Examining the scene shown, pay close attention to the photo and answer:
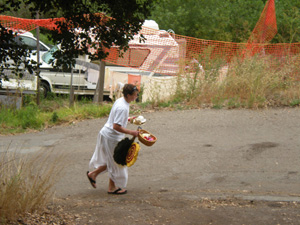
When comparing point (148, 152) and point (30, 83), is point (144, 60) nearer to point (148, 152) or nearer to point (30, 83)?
point (30, 83)

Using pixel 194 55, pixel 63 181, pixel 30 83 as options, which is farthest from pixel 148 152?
pixel 30 83

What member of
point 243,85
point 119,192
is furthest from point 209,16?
point 119,192

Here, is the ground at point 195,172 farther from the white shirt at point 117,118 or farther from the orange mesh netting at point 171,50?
the orange mesh netting at point 171,50

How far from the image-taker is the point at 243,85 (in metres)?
10.6

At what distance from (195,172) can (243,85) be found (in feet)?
12.7

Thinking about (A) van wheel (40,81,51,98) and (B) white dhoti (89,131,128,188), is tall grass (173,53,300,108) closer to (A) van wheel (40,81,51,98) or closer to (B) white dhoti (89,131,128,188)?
(B) white dhoti (89,131,128,188)

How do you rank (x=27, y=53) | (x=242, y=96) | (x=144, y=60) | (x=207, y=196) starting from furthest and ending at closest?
(x=144, y=60) < (x=242, y=96) < (x=207, y=196) < (x=27, y=53)

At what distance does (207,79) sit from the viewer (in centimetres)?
1093

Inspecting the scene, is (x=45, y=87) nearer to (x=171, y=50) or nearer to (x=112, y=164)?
(x=171, y=50)

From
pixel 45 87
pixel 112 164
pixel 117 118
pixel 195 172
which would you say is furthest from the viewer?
pixel 45 87

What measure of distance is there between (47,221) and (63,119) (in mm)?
5974

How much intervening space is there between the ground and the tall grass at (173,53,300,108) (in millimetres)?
408

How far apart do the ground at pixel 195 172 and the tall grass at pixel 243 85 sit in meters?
0.41

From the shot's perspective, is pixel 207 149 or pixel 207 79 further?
pixel 207 79
